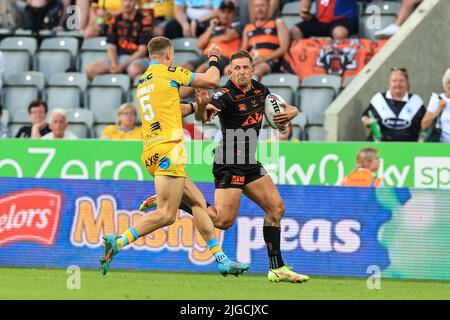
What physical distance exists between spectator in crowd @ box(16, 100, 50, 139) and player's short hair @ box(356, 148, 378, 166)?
15.8ft

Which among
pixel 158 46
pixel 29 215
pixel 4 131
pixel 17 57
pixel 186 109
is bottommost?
pixel 29 215

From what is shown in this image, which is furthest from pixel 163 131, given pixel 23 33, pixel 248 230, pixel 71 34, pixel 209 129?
pixel 23 33

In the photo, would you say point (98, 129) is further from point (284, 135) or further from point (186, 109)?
point (186, 109)

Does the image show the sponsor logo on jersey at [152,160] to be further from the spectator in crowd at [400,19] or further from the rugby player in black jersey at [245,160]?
the spectator in crowd at [400,19]

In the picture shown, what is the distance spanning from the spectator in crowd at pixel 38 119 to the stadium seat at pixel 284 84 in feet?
10.5

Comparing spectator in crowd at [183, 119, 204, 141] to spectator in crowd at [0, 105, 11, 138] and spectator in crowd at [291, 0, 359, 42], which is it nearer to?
spectator in crowd at [291, 0, 359, 42]

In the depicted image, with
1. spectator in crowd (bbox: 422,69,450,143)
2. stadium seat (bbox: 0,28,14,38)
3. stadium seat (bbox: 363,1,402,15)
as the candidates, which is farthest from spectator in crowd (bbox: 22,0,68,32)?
spectator in crowd (bbox: 422,69,450,143)

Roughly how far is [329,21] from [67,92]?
415 cm

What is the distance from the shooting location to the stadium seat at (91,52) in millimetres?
19891

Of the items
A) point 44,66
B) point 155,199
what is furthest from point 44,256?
point 44,66

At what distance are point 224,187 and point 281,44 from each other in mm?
5812

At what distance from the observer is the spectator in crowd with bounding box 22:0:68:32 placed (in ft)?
68.1

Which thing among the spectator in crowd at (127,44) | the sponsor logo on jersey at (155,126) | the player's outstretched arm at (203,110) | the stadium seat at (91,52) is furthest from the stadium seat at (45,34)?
the sponsor logo on jersey at (155,126)

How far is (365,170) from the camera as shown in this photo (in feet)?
50.4
